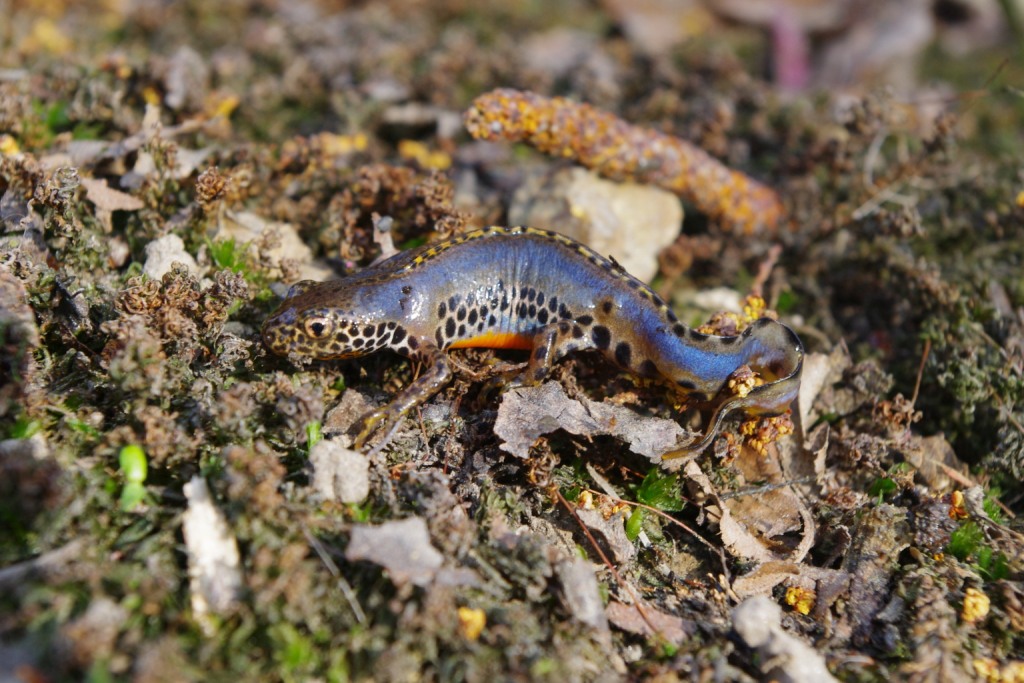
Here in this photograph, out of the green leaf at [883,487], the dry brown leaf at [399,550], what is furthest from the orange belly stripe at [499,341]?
the green leaf at [883,487]

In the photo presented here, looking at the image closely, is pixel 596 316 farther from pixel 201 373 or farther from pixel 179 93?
pixel 179 93

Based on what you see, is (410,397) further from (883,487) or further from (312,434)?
(883,487)

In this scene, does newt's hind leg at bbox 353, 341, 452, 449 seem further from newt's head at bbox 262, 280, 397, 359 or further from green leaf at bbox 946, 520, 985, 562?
green leaf at bbox 946, 520, 985, 562

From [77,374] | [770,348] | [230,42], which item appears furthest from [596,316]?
[230,42]

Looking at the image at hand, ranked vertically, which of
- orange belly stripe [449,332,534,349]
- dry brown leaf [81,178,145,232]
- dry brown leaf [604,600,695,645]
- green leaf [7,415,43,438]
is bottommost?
dry brown leaf [604,600,695,645]

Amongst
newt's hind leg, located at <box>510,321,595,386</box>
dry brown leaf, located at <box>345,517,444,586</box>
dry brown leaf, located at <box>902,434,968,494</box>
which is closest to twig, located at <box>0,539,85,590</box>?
dry brown leaf, located at <box>345,517,444,586</box>

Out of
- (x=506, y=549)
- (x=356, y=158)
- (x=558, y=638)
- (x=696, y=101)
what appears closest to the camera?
(x=558, y=638)

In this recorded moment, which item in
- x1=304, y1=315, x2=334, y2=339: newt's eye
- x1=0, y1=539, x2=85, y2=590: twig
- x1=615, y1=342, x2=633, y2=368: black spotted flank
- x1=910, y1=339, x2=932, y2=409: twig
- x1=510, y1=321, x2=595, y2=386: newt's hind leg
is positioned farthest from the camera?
x1=910, y1=339, x2=932, y2=409: twig
